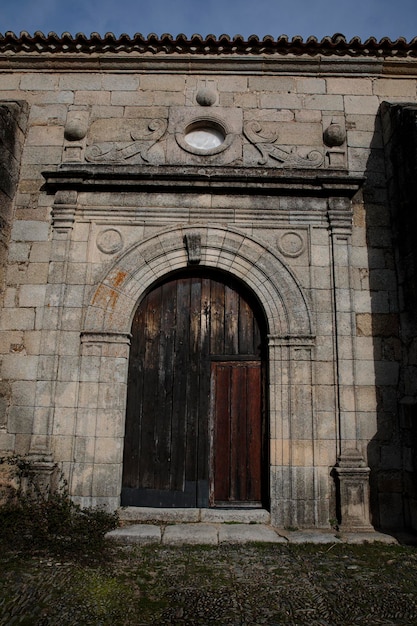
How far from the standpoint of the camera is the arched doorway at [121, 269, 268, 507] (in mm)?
4773

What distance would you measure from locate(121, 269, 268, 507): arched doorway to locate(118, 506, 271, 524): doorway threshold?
7.3 inches

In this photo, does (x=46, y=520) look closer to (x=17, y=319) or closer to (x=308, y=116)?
(x=17, y=319)

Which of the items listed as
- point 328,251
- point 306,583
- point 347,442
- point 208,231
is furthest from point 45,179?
point 306,583

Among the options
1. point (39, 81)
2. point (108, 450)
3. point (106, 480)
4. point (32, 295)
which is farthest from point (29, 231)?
point (106, 480)

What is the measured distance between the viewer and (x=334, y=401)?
184 inches

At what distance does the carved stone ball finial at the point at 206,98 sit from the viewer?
544cm

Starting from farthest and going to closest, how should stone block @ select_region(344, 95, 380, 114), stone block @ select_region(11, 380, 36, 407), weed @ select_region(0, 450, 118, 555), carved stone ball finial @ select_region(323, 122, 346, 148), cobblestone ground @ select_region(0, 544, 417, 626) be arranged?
stone block @ select_region(344, 95, 380, 114) < carved stone ball finial @ select_region(323, 122, 346, 148) < stone block @ select_region(11, 380, 36, 407) < weed @ select_region(0, 450, 118, 555) < cobblestone ground @ select_region(0, 544, 417, 626)

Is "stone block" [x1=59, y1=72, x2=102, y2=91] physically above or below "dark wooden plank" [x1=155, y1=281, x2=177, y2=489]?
above

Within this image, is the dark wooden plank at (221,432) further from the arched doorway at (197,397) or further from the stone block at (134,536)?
the stone block at (134,536)

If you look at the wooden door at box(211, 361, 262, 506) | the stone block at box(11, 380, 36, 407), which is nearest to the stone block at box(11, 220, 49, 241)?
the stone block at box(11, 380, 36, 407)

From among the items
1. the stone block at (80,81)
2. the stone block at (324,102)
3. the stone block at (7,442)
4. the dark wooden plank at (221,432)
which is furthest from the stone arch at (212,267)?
the stone block at (80,81)

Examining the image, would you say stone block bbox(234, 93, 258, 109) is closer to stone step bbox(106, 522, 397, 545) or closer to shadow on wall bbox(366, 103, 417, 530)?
shadow on wall bbox(366, 103, 417, 530)

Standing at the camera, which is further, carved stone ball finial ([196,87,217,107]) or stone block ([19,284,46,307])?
carved stone ball finial ([196,87,217,107])

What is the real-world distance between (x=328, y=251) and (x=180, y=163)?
6.54ft
